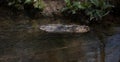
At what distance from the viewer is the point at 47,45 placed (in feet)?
25.8

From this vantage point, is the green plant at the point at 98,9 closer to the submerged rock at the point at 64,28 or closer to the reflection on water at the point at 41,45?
the submerged rock at the point at 64,28

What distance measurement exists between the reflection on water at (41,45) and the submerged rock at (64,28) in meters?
0.27

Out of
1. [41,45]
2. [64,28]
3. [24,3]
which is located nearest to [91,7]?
[64,28]

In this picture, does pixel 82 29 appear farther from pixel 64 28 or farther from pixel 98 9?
pixel 98 9

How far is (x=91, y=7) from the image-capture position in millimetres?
9680

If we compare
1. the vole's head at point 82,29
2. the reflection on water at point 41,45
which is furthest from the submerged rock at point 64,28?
the reflection on water at point 41,45

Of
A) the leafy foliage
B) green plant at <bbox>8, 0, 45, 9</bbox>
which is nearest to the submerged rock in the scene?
the leafy foliage

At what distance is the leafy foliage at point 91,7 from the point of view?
9.54 meters

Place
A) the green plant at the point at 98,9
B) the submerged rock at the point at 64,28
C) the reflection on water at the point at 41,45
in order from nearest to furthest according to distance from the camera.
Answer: the reflection on water at the point at 41,45, the submerged rock at the point at 64,28, the green plant at the point at 98,9

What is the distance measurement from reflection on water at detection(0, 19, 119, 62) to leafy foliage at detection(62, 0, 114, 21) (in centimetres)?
107

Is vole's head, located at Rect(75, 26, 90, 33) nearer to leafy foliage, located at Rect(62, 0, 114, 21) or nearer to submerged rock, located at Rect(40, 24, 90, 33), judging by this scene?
submerged rock, located at Rect(40, 24, 90, 33)

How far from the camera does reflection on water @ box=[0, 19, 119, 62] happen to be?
23.4 feet

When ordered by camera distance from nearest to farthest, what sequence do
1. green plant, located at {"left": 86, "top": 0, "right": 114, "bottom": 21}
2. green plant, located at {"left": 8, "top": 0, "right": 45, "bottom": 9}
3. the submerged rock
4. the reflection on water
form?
the reflection on water → the submerged rock → green plant, located at {"left": 86, "top": 0, "right": 114, "bottom": 21} → green plant, located at {"left": 8, "top": 0, "right": 45, "bottom": 9}

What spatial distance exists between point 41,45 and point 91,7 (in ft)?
9.28
